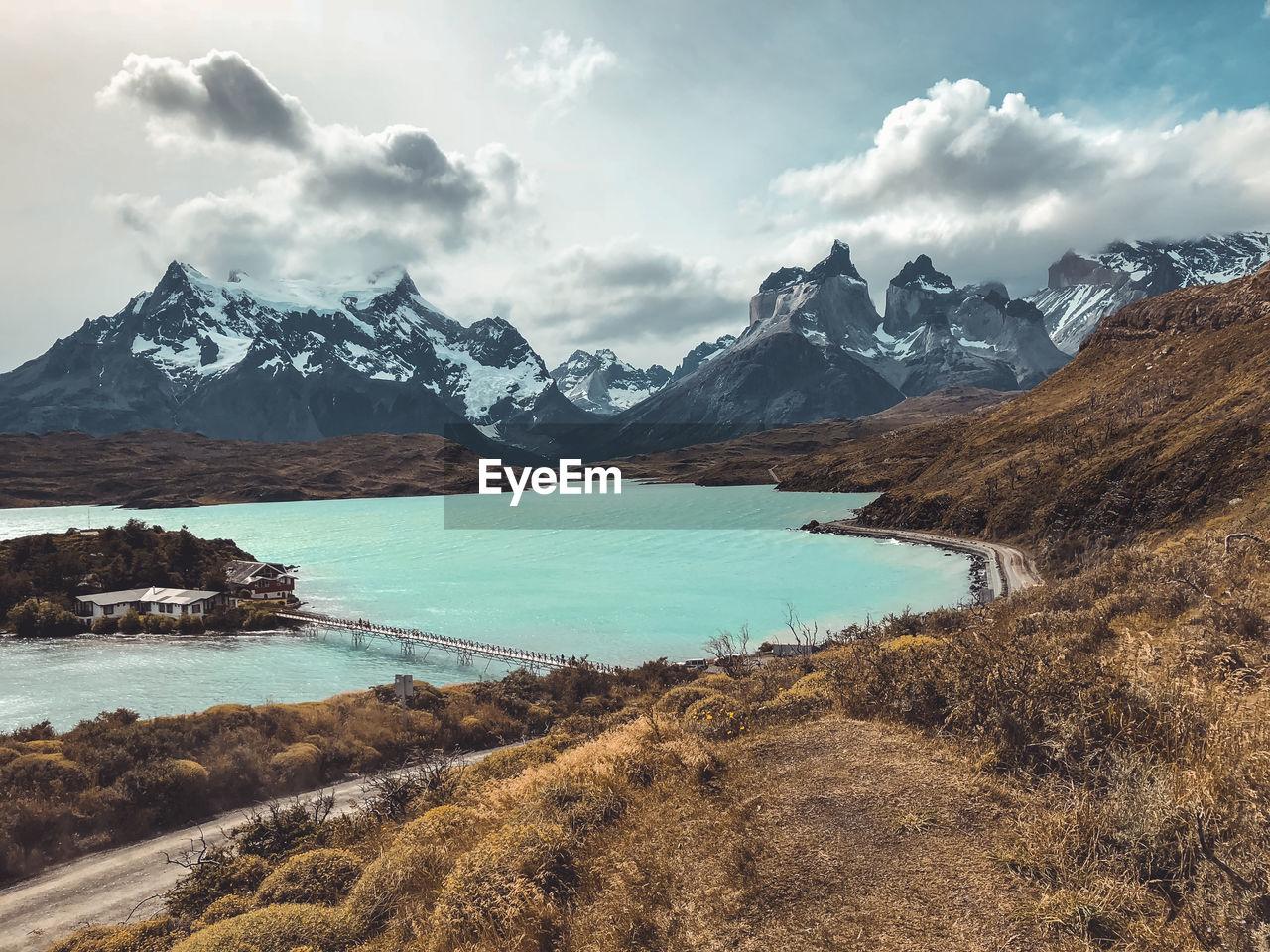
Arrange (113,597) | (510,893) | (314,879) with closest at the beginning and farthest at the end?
(510,893) → (314,879) → (113,597)

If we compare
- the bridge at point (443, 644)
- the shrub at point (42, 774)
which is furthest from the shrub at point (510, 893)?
the bridge at point (443, 644)

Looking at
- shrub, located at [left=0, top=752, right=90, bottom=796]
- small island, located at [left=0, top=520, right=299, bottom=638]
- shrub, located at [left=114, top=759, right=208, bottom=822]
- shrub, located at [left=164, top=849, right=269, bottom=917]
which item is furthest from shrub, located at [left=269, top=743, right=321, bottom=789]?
small island, located at [left=0, top=520, right=299, bottom=638]

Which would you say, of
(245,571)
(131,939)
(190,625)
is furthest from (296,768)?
(245,571)

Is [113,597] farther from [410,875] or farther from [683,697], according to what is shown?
[410,875]

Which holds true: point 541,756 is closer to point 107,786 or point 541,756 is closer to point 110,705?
point 107,786

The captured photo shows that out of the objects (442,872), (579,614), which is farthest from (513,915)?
(579,614)

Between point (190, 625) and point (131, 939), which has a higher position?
point (131, 939)
